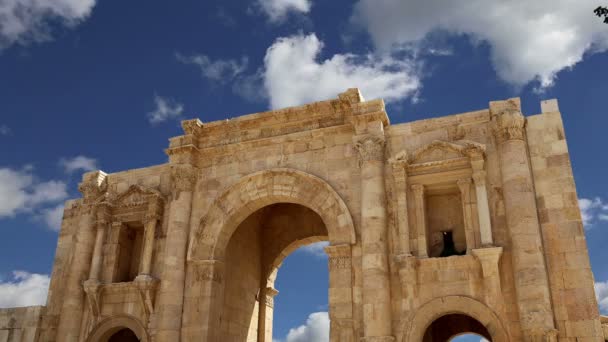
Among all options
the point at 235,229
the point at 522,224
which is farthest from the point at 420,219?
the point at 235,229

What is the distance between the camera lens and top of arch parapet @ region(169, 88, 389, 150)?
623 inches

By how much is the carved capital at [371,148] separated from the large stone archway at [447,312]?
12.7 feet

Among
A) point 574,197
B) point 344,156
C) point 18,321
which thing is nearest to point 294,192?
point 344,156

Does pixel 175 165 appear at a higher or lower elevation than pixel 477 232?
higher

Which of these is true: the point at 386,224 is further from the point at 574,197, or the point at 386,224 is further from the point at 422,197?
the point at 574,197

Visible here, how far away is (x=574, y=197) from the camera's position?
44.0ft

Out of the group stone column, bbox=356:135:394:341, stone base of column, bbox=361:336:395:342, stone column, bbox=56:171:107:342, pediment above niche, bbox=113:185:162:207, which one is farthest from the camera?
pediment above niche, bbox=113:185:162:207

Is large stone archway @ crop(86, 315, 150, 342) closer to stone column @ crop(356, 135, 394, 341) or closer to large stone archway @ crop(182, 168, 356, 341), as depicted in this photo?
large stone archway @ crop(182, 168, 356, 341)

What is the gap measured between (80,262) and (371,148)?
917 centimetres

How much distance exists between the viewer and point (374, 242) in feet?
46.8

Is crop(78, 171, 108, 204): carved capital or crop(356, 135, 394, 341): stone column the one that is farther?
crop(78, 171, 108, 204): carved capital

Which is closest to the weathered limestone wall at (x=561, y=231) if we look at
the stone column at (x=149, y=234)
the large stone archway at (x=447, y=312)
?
the large stone archway at (x=447, y=312)

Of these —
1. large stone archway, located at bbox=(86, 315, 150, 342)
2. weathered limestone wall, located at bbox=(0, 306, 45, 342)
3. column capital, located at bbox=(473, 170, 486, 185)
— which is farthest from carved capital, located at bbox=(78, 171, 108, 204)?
column capital, located at bbox=(473, 170, 486, 185)

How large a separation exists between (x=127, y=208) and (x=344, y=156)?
6865 millimetres
